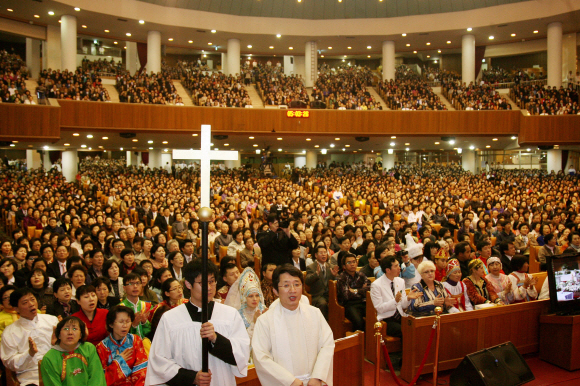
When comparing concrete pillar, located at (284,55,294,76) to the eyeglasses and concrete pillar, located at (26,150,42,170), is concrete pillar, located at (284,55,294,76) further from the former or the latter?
the eyeglasses

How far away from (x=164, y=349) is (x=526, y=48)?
24064 mm

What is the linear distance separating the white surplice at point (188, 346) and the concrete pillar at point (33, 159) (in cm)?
2509

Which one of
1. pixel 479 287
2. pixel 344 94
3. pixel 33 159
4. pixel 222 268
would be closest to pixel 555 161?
pixel 344 94

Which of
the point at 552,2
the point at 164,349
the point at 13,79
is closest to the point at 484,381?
the point at 164,349

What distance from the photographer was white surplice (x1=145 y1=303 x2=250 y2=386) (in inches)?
92.2

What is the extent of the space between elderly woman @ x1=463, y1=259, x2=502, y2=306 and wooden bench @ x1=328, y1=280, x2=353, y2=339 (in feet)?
4.15

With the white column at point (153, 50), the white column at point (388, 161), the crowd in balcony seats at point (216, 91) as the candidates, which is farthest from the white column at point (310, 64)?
the white column at point (153, 50)

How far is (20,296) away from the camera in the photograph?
11.1 ft

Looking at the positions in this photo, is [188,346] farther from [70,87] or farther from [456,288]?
[70,87]

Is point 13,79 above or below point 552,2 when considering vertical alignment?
below

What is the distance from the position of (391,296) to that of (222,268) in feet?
5.33

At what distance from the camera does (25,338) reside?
337cm

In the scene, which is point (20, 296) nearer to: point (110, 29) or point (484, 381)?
point (484, 381)

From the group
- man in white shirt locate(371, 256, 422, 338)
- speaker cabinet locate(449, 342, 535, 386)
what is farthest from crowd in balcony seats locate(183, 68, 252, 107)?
speaker cabinet locate(449, 342, 535, 386)
